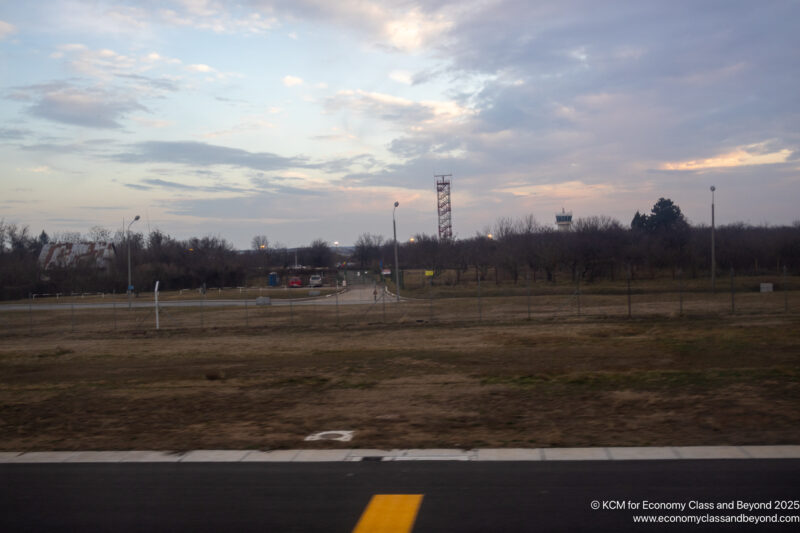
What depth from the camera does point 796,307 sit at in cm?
3262

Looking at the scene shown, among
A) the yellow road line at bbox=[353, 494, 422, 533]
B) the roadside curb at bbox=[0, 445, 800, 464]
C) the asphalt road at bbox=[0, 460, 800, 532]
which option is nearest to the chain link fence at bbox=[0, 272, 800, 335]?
the roadside curb at bbox=[0, 445, 800, 464]

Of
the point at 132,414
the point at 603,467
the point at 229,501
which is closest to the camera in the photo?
the point at 229,501

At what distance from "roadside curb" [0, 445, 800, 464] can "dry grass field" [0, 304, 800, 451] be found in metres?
→ 0.39

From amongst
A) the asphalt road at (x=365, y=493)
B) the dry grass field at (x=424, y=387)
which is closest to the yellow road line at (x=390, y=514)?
the asphalt road at (x=365, y=493)

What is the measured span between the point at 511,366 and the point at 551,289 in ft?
121

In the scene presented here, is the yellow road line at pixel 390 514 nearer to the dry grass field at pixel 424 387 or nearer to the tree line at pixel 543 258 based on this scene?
the dry grass field at pixel 424 387

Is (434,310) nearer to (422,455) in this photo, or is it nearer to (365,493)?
(422,455)

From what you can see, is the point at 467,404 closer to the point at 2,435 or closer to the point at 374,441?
the point at 374,441

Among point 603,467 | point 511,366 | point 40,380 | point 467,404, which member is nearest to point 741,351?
point 511,366

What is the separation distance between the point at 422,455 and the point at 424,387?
590 cm

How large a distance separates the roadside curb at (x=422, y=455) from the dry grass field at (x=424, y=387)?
0.39m

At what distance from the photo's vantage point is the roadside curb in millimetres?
7535

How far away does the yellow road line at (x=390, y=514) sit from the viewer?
18.3ft

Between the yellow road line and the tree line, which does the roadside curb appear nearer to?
the yellow road line
